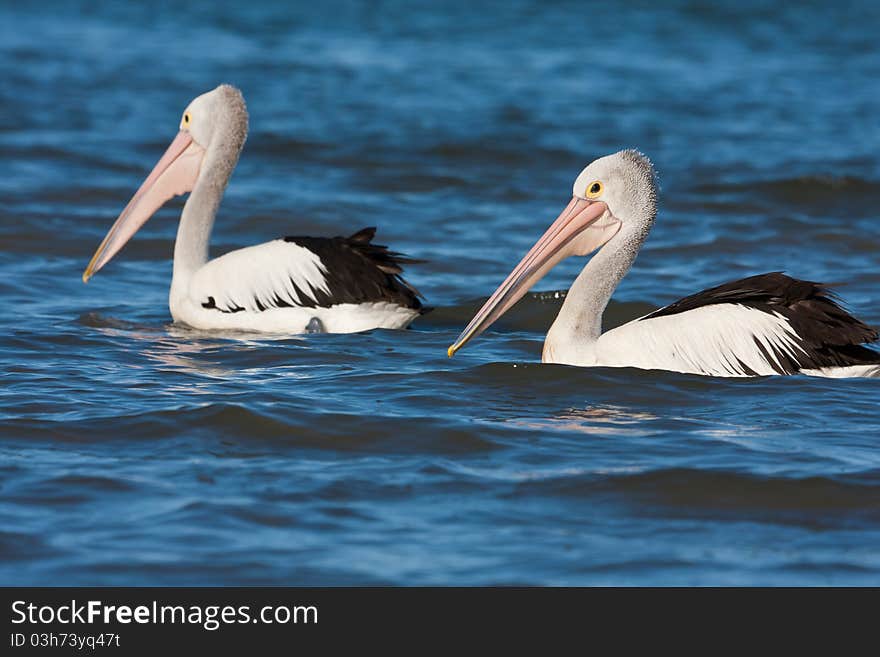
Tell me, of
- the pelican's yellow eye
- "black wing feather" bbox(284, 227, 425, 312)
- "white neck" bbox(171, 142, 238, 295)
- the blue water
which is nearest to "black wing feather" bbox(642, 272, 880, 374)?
the blue water

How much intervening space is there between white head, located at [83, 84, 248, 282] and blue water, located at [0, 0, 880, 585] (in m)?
0.44

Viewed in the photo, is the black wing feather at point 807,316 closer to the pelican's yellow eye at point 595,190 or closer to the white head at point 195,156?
the pelican's yellow eye at point 595,190

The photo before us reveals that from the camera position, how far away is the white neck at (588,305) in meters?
5.96

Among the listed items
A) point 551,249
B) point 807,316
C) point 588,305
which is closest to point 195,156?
point 551,249

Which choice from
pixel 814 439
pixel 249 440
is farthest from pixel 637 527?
pixel 249 440

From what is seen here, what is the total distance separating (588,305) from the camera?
238 inches

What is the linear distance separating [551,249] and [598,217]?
25 centimetres

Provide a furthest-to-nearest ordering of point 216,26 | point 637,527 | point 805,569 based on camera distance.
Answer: point 216,26 < point 637,527 < point 805,569

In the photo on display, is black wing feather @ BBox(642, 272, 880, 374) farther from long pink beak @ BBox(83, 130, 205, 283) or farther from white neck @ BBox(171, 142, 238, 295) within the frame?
long pink beak @ BBox(83, 130, 205, 283)

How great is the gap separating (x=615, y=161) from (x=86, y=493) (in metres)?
2.74

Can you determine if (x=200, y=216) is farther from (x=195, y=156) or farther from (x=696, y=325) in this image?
(x=696, y=325)

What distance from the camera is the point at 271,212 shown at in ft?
33.3

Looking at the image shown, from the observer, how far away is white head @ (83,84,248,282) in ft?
25.3
